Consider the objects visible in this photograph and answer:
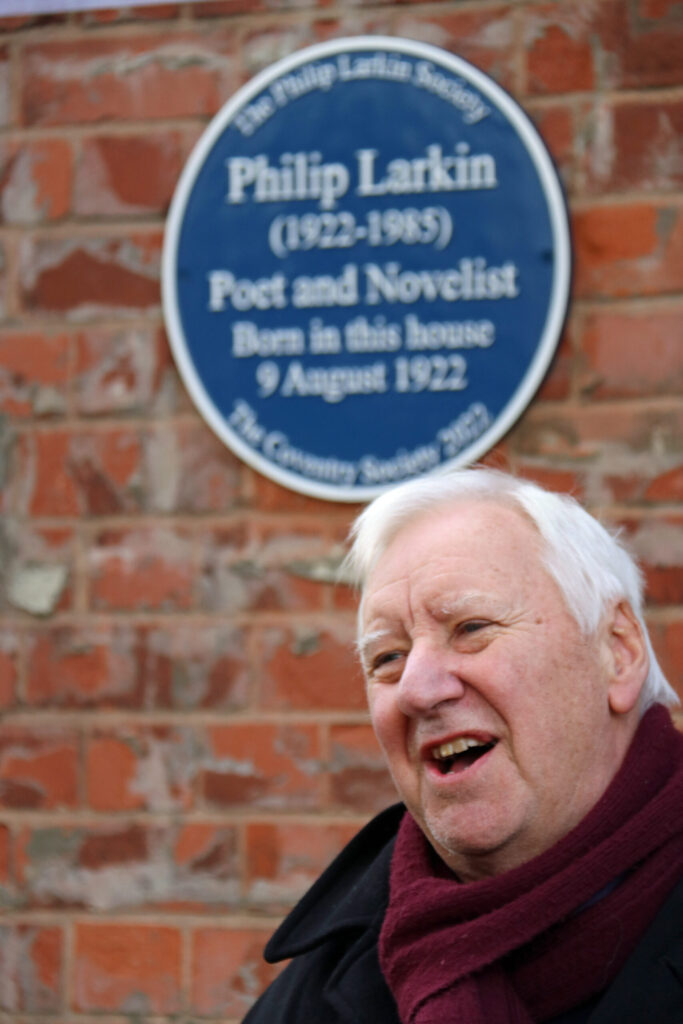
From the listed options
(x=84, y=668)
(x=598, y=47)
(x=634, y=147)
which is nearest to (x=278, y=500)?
(x=84, y=668)

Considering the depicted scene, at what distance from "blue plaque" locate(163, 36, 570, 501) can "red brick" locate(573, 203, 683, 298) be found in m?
0.05

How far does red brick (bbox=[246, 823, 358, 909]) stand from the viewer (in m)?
2.61

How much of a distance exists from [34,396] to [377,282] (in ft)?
2.46

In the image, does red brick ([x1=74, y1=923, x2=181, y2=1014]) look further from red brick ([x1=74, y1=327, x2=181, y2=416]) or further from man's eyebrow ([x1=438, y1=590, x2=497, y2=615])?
man's eyebrow ([x1=438, y1=590, x2=497, y2=615])

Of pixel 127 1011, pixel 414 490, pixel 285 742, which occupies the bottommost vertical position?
pixel 127 1011

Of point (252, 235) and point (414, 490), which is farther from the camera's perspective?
point (252, 235)

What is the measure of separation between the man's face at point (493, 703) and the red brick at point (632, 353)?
76cm

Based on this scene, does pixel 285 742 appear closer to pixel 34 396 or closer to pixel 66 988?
pixel 66 988

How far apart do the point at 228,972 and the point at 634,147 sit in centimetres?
176

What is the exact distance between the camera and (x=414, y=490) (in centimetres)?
198

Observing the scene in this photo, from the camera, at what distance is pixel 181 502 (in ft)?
8.90

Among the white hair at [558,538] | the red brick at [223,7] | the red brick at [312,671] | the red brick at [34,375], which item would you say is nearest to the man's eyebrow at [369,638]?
the white hair at [558,538]

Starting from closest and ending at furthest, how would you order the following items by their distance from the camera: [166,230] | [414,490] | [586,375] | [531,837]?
[531,837]
[414,490]
[586,375]
[166,230]

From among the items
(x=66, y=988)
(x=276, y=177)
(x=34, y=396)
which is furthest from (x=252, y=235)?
(x=66, y=988)
